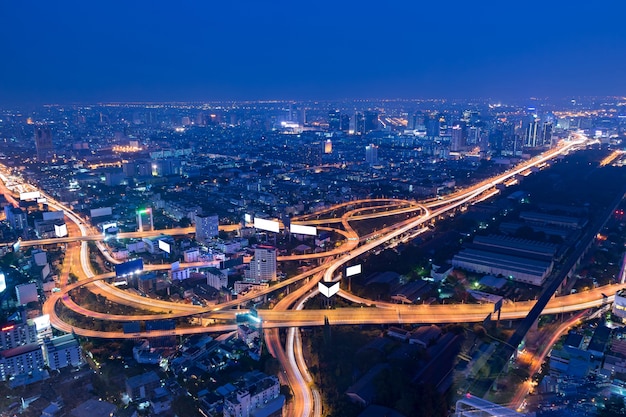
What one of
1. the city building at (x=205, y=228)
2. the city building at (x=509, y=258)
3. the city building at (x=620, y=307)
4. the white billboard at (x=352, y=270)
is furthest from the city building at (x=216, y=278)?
the city building at (x=620, y=307)

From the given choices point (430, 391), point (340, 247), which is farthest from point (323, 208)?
point (430, 391)

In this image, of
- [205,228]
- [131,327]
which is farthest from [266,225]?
[131,327]

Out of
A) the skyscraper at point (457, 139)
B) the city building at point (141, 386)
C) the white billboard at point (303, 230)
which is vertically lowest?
the city building at point (141, 386)

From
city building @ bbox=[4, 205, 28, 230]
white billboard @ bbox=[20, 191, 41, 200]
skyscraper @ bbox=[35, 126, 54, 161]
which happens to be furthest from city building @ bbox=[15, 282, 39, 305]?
skyscraper @ bbox=[35, 126, 54, 161]

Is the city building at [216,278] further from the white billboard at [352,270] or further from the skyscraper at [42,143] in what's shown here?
the skyscraper at [42,143]

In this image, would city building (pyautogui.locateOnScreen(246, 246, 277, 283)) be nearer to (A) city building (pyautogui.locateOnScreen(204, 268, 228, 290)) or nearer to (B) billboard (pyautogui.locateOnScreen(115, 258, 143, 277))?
(A) city building (pyautogui.locateOnScreen(204, 268, 228, 290))

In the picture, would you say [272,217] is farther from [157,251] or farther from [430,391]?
[430,391]
